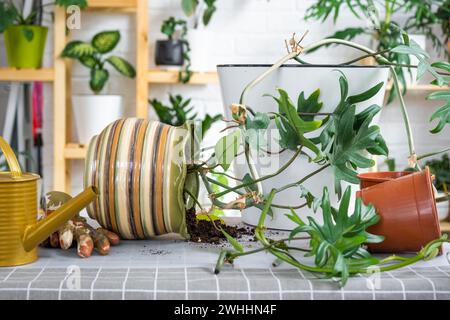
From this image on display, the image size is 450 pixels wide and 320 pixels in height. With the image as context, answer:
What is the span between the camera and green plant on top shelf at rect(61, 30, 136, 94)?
2701mm

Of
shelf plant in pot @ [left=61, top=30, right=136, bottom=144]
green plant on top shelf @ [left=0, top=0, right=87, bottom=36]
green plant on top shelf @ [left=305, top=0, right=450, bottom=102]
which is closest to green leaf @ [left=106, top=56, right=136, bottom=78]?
A: shelf plant in pot @ [left=61, top=30, right=136, bottom=144]

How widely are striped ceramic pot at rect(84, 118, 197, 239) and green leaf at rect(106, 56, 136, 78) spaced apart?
1826mm

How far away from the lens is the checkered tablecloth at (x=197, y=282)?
75cm

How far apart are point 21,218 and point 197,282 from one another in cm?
26

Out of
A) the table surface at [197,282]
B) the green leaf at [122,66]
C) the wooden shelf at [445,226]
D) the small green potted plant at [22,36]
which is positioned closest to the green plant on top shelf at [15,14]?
the small green potted plant at [22,36]

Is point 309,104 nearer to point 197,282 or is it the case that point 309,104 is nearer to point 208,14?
point 197,282

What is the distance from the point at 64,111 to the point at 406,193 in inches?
83.0

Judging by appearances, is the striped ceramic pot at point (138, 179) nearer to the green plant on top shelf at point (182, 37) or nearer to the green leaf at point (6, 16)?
the green plant on top shelf at point (182, 37)

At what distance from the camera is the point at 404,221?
0.89m

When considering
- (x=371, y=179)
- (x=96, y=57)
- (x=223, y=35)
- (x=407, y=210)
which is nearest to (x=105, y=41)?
(x=96, y=57)

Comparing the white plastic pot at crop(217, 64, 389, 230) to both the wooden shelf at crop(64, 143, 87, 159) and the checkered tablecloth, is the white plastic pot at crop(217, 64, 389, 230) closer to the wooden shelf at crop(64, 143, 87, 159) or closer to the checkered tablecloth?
the checkered tablecloth

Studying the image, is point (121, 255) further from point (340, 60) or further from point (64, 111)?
point (340, 60)

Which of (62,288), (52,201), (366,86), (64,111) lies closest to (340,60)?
(64,111)

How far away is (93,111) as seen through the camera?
2.69 m
